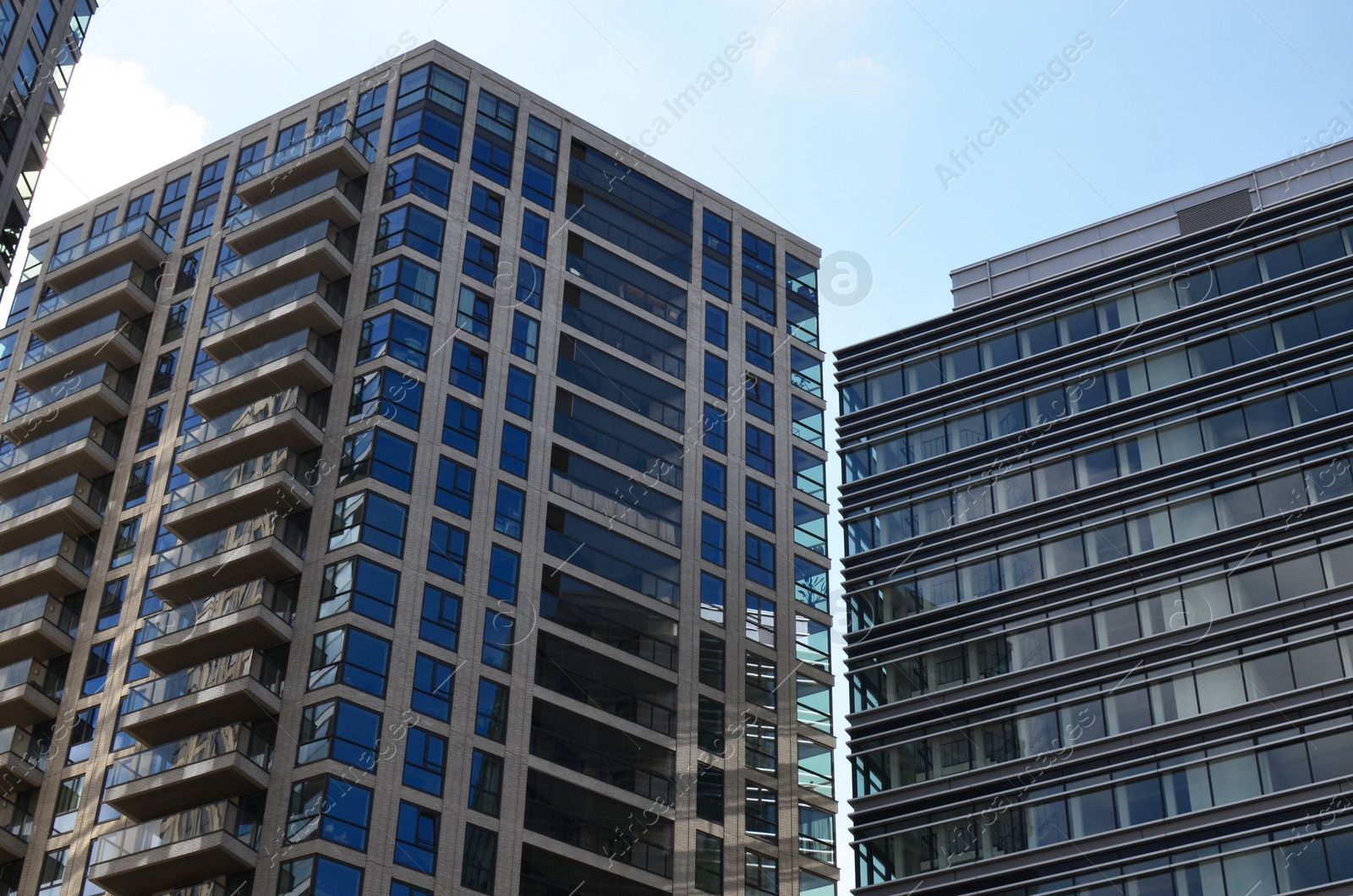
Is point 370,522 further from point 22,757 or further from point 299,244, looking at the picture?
point 22,757

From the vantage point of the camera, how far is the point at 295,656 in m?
67.8

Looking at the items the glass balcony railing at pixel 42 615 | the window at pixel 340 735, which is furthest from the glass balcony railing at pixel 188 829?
the glass balcony railing at pixel 42 615

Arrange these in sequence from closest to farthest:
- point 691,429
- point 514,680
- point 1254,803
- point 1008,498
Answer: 1. point 1254,803
2. point 514,680
3. point 1008,498
4. point 691,429

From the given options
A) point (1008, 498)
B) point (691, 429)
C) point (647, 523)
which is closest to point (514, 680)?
point (647, 523)

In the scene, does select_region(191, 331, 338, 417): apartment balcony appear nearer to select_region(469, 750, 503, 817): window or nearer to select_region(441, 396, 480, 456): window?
select_region(441, 396, 480, 456): window

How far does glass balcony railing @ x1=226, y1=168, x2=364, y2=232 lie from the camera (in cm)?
8106

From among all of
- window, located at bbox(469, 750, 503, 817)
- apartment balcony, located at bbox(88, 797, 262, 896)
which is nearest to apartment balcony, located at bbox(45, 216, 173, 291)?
apartment balcony, located at bbox(88, 797, 262, 896)

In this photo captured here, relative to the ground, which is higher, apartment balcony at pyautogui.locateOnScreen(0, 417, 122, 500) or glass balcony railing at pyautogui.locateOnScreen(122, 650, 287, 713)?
apartment balcony at pyautogui.locateOnScreen(0, 417, 122, 500)

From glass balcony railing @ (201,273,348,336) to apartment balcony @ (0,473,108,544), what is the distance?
8814 millimetres

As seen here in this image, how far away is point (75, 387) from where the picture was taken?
277 feet

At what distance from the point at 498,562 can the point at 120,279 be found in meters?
26.8

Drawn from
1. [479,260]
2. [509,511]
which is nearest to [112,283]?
[479,260]

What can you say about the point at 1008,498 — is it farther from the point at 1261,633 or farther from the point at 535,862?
the point at 535,862

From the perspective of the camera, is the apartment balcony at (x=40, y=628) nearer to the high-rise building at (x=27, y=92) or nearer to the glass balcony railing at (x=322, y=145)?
the high-rise building at (x=27, y=92)
